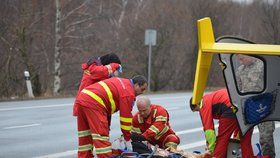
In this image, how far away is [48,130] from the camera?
13461mm

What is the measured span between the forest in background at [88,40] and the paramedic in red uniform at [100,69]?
14921 millimetres

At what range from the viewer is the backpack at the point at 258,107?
6211 millimetres

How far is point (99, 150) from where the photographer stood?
295 inches

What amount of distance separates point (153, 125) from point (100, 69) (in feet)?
3.65

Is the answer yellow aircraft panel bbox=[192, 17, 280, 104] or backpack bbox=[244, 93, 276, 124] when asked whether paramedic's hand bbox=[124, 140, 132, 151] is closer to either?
backpack bbox=[244, 93, 276, 124]

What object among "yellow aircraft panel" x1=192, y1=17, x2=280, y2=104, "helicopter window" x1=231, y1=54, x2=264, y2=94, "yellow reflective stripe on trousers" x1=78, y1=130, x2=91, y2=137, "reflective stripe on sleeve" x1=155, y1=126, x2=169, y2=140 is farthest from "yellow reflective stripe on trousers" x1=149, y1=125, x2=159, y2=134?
"yellow aircraft panel" x1=192, y1=17, x2=280, y2=104

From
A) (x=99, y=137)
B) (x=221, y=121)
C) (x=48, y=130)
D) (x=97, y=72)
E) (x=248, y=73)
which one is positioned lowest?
(x=48, y=130)

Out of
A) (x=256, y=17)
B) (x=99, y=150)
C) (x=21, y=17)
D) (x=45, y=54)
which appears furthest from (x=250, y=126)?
(x=256, y=17)

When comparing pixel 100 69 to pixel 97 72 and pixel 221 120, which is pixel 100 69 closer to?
pixel 97 72

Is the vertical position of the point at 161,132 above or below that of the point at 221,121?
below

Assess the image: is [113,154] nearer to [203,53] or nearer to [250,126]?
[250,126]

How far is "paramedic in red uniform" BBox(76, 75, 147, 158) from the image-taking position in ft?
24.8

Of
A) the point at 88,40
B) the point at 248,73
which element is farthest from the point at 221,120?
the point at 88,40

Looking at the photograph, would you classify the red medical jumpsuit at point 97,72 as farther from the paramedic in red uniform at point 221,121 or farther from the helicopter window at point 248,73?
the helicopter window at point 248,73
